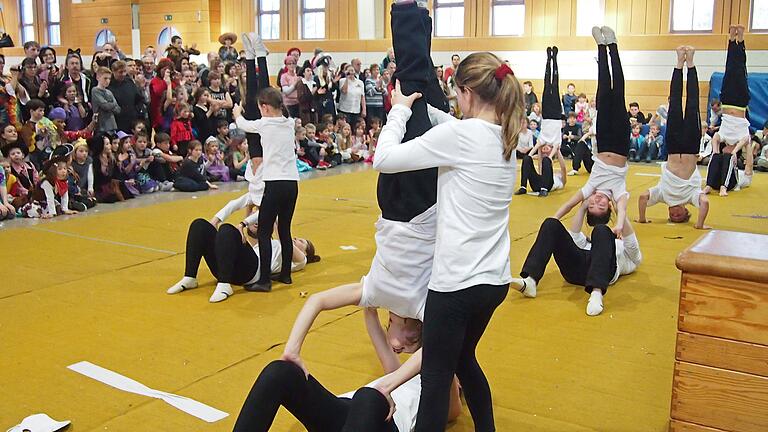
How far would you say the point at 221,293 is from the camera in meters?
5.13

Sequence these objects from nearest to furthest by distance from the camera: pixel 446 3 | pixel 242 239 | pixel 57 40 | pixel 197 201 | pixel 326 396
A: pixel 326 396, pixel 242 239, pixel 197 201, pixel 446 3, pixel 57 40

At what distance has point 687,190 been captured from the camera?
7625 mm

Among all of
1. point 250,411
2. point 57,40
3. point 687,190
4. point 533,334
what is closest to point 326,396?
point 250,411

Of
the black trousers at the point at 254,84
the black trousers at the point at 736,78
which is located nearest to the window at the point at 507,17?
the black trousers at the point at 736,78

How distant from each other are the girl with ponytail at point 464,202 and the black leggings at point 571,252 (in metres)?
2.42

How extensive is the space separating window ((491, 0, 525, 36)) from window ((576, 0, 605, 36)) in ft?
4.35

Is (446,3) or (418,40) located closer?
(418,40)

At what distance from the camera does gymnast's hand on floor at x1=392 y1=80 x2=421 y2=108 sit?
2.77 metres

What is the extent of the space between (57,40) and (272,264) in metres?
23.4

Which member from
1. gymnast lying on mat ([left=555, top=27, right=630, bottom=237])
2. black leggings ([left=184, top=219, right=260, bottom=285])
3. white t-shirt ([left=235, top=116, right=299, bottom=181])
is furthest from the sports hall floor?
white t-shirt ([left=235, top=116, right=299, bottom=181])

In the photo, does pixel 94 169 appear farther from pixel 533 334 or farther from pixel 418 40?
pixel 418 40

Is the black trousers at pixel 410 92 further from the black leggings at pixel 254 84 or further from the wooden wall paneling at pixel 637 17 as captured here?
the wooden wall paneling at pixel 637 17

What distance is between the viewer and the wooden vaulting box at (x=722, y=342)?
8.73 ft

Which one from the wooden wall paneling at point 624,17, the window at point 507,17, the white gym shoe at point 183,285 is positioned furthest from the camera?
the window at point 507,17
